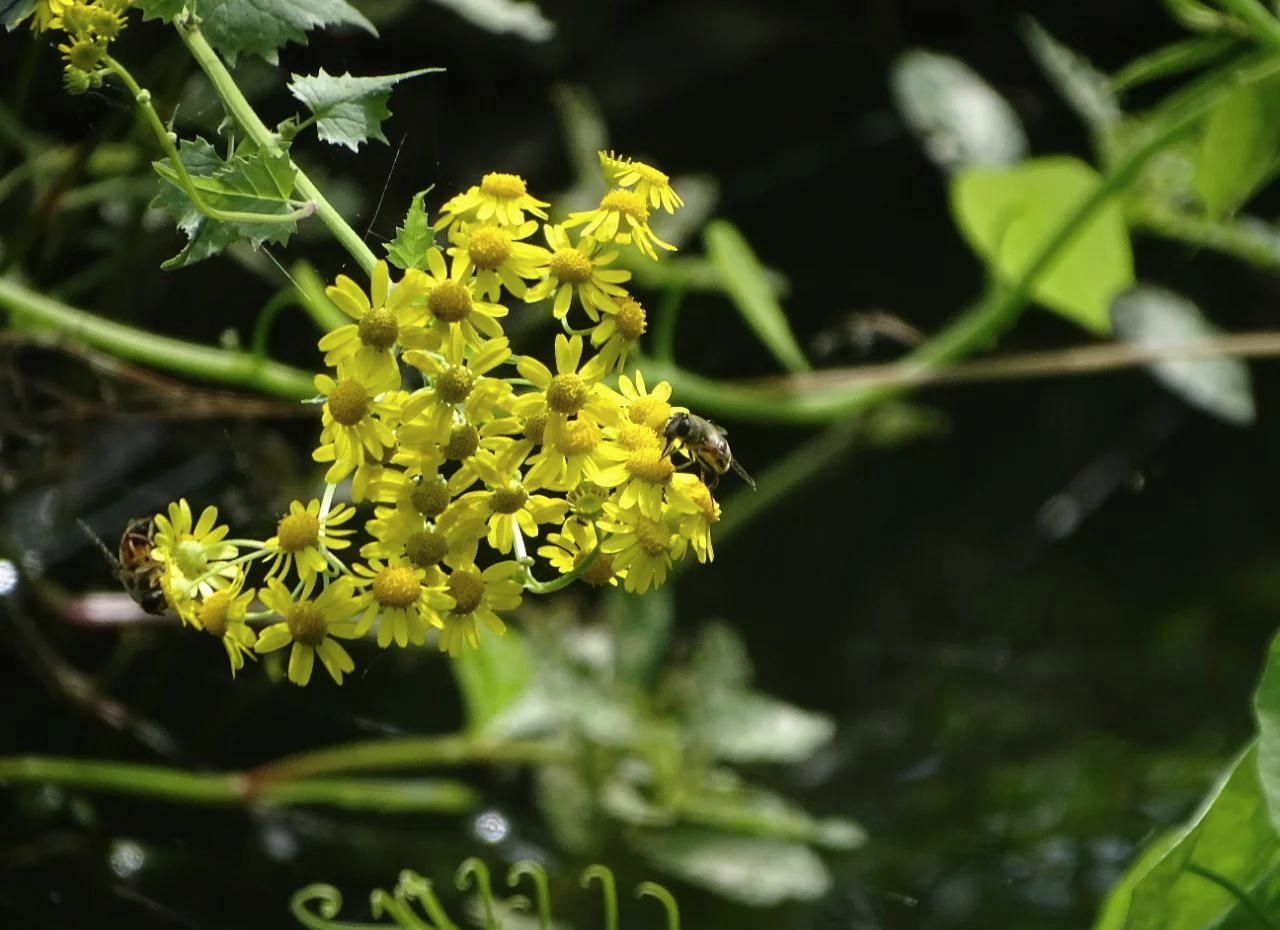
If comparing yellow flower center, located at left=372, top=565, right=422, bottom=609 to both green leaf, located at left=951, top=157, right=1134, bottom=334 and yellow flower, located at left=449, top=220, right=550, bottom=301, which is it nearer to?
yellow flower, located at left=449, top=220, right=550, bottom=301

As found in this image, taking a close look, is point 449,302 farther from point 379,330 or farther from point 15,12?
point 15,12

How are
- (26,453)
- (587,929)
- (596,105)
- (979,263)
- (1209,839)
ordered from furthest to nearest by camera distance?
1. (979,263)
2. (596,105)
3. (587,929)
4. (26,453)
5. (1209,839)

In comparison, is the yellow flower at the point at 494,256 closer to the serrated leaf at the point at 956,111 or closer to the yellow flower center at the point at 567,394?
the yellow flower center at the point at 567,394

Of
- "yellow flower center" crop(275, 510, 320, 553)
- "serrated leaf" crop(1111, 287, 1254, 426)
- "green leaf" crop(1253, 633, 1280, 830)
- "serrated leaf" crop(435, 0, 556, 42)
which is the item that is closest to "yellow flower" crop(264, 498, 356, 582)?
"yellow flower center" crop(275, 510, 320, 553)

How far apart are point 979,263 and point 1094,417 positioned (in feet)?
0.74

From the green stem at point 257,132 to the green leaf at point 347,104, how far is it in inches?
0.7

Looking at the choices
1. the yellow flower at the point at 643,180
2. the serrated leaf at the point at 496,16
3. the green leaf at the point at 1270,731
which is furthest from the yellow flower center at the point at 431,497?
the serrated leaf at the point at 496,16

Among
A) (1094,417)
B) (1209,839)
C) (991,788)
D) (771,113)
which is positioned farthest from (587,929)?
(771,113)

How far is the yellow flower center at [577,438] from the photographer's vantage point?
0.40m

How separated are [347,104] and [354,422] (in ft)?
0.38

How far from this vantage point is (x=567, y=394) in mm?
402

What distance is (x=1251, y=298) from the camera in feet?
5.48

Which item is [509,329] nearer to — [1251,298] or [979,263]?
[979,263]

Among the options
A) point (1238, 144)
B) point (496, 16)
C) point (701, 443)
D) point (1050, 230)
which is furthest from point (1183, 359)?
point (701, 443)
